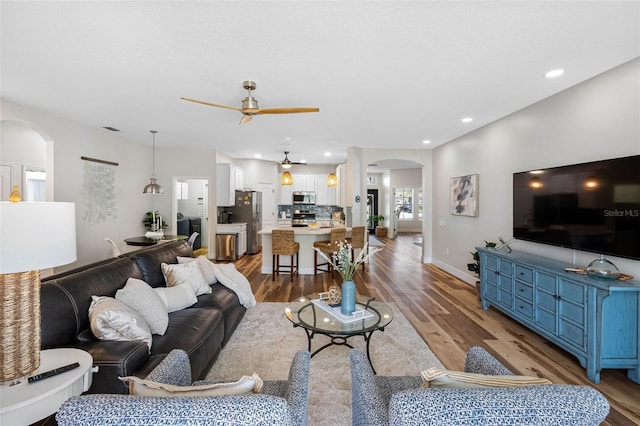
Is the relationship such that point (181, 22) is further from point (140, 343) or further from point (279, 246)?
point (279, 246)

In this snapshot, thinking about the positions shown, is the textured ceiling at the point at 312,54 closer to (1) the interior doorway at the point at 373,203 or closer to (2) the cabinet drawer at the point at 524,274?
(2) the cabinet drawer at the point at 524,274

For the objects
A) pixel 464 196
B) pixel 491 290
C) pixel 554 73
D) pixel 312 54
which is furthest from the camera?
pixel 464 196

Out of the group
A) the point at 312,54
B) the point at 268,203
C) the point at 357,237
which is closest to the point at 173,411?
the point at 312,54

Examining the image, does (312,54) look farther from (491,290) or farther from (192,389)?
(491,290)

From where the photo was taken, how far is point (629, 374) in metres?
2.47

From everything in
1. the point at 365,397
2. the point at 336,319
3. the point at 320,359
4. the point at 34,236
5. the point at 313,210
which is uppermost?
the point at 313,210

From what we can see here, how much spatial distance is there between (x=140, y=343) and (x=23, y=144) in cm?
560

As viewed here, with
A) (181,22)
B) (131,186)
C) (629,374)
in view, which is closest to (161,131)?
(131,186)

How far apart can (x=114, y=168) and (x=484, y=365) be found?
679 centimetres

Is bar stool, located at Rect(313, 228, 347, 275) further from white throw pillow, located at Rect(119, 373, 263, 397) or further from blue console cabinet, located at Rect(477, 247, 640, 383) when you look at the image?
white throw pillow, located at Rect(119, 373, 263, 397)

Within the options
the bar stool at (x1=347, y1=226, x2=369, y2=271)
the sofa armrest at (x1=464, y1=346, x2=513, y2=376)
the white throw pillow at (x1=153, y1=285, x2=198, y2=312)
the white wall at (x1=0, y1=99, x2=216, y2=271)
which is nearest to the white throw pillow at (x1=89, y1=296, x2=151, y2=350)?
the white throw pillow at (x1=153, y1=285, x2=198, y2=312)

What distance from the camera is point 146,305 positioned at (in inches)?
88.0

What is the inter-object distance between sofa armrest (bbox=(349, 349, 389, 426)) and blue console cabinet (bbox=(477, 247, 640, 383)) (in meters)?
2.22

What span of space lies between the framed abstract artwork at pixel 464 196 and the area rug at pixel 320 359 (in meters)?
2.64
